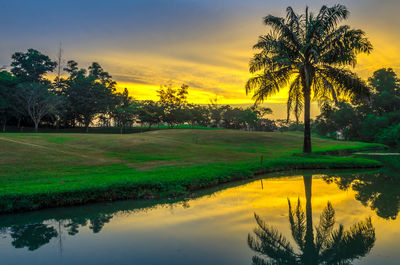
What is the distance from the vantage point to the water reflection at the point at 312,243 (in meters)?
7.98

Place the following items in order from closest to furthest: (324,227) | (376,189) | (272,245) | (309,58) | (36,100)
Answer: (272,245) < (324,227) < (376,189) < (309,58) < (36,100)

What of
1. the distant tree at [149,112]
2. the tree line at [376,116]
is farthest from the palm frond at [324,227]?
the distant tree at [149,112]

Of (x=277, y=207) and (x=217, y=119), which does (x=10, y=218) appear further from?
(x=217, y=119)

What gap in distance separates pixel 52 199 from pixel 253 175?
15.1 metres

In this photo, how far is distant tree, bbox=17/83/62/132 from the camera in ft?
248

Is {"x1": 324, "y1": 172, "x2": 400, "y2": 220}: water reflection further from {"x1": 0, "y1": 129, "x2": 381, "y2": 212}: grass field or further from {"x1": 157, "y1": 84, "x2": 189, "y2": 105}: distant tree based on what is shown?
{"x1": 157, "y1": 84, "x2": 189, "y2": 105}: distant tree

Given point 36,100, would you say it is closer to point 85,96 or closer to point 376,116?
point 85,96

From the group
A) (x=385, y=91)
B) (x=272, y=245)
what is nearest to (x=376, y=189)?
(x=272, y=245)

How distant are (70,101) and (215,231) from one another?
3632 inches

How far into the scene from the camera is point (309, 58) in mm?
30797

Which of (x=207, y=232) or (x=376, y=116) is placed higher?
(x=376, y=116)

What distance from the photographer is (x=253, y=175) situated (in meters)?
23.2

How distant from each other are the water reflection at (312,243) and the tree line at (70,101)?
7970 centimetres

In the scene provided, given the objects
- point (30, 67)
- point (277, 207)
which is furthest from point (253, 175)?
point (30, 67)
